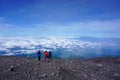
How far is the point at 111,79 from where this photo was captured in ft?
61.4

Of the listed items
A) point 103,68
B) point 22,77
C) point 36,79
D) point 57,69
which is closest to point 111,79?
point 103,68

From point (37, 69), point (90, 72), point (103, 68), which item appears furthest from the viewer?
point (103, 68)

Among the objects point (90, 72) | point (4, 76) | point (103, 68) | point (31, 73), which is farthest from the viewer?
point (103, 68)

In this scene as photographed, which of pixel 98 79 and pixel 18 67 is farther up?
pixel 18 67

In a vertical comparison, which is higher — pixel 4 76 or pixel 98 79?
pixel 4 76

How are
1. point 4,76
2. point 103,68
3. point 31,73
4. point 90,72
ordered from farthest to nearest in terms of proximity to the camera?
point 103,68, point 90,72, point 31,73, point 4,76

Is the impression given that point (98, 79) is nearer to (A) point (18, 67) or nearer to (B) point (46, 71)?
(B) point (46, 71)

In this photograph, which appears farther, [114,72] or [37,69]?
[114,72]

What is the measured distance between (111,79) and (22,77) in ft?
32.7

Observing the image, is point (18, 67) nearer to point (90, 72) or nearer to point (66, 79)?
point (66, 79)

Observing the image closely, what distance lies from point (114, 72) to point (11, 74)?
12.8 metres

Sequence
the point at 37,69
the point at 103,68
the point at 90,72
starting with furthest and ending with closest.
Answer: the point at 103,68 → the point at 90,72 → the point at 37,69

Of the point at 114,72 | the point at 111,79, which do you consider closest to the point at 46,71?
the point at 111,79

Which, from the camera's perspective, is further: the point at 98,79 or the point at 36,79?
the point at 98,79
